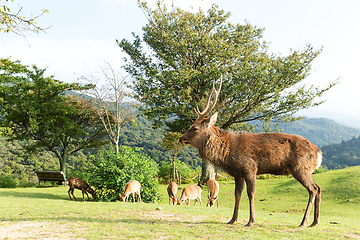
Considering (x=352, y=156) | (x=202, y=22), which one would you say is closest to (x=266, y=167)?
(x=202, y=22)

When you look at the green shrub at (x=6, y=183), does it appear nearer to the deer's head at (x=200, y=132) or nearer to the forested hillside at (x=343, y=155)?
the deer's head at (x=200, y=132)

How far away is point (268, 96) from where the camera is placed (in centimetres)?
1850

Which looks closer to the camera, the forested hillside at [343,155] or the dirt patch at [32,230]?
the dirt patch at [32,230]

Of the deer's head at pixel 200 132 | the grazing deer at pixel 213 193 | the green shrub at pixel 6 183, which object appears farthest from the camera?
the green shrub at pixel 6 183

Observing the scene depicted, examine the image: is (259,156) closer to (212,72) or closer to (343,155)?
(212,72)

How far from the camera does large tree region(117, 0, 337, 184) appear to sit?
17703mm

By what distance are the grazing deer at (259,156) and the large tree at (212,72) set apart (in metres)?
11.2

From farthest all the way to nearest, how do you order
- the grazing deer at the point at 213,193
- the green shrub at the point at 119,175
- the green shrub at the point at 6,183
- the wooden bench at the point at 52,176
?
the green shrub at the point at 6,183, the wooden bench at the point at 52,176, the grazing deer at the point at 213,193, the green shrub at the point at 119,175

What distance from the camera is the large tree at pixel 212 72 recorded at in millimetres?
17703

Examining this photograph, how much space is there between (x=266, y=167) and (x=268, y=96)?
13896 mm

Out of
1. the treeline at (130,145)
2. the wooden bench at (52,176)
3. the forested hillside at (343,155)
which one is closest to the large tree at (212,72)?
the treeline at (130,145)

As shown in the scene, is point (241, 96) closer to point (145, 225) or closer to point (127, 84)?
point (127, 84)

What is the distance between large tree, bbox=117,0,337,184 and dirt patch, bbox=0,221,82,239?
1243 cm

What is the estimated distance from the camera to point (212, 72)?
683 inches
